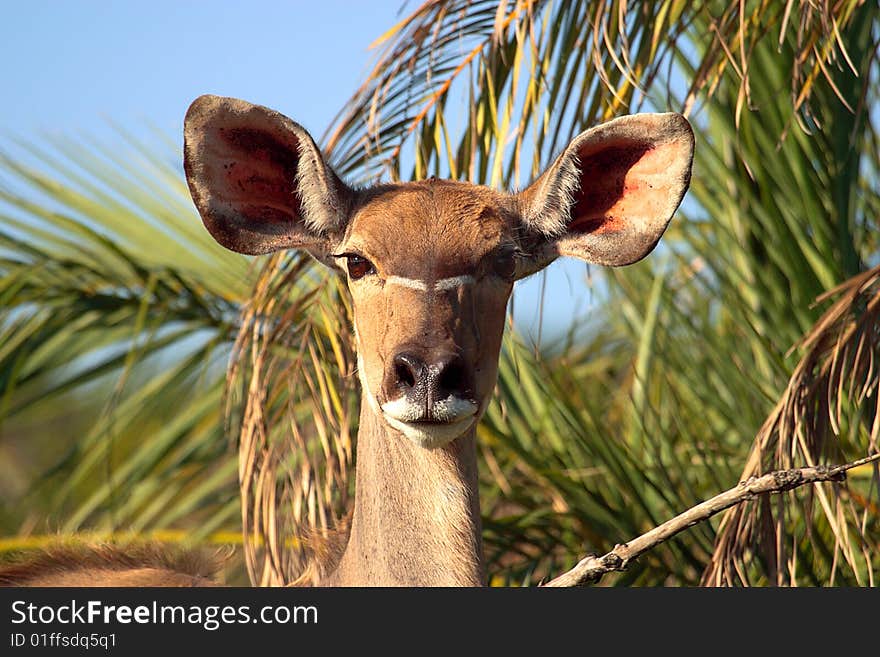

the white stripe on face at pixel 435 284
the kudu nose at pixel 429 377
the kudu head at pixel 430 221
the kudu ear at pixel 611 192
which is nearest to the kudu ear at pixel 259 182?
the kudu head at pixel 430 221

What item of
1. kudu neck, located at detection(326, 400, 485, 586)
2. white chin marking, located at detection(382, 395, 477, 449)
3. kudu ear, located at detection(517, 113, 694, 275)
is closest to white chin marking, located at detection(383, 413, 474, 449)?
white chin marking, located at detection(382, 395, 477, 449)

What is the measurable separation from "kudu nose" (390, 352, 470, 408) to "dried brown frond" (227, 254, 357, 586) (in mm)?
1572

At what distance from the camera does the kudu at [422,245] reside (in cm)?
432

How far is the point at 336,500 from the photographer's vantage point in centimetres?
655

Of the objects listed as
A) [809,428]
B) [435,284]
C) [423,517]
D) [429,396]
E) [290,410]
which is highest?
[290,410]

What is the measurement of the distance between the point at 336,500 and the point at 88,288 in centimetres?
222

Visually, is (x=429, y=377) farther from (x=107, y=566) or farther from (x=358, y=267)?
(x=107, y=566)

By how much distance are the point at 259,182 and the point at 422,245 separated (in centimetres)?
71

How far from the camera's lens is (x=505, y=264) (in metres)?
4.64

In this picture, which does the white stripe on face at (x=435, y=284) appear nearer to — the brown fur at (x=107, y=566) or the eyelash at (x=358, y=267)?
the eyelash at (x=358, y=267)

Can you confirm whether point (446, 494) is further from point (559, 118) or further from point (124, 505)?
point (124, 505)

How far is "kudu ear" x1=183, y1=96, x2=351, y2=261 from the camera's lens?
15.2ft

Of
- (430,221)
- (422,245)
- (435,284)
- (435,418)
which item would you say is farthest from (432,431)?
(430,221)

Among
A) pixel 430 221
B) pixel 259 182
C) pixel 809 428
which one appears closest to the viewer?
pixel 430 221
